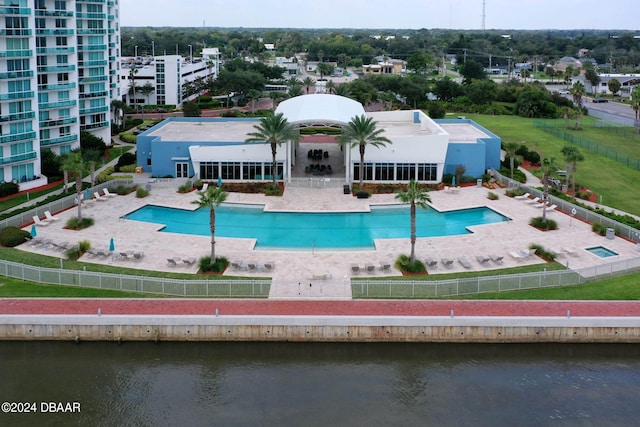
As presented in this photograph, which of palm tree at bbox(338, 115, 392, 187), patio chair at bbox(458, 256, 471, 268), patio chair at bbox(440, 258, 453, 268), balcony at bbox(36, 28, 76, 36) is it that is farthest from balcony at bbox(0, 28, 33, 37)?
patio chair at bbox(458, 256, 471, 268)

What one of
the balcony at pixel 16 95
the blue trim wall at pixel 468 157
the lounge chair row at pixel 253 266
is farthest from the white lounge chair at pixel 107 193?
the blue trim wall at pixel 468 157

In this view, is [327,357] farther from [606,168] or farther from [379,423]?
[606,168]

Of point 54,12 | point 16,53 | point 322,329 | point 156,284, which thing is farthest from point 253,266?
point 54,12

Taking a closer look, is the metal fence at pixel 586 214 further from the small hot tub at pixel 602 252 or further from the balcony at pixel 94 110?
the balcony at pixel 94 110

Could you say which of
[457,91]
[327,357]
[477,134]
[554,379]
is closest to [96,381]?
[327,357]

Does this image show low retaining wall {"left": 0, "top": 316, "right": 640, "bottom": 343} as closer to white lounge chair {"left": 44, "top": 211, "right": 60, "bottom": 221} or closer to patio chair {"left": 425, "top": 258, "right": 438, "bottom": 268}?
patio chair {"left": 425, "top": 258, "right": 438, "bottom": 268}
